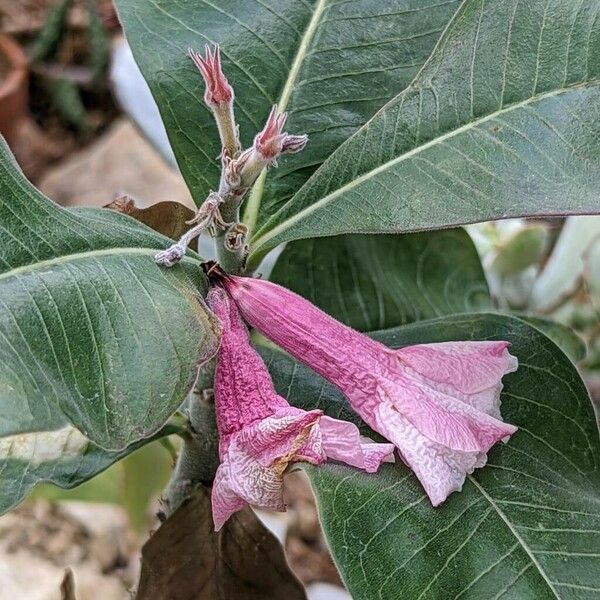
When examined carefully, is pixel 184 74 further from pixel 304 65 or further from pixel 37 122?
pixel 37 122

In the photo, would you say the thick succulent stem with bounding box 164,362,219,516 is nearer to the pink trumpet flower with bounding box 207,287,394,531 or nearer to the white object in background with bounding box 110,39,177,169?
the pink trumpet flower with bounding box 207,287,394,531

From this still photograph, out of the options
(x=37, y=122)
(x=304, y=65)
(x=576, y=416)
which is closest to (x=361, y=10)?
(x=304, y=65)

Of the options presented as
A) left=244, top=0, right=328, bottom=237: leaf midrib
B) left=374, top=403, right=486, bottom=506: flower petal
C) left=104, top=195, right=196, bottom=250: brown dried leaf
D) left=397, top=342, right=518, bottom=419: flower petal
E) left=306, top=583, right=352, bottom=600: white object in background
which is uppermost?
left=244, top=0, right=328, bottom=237: leaf midrib

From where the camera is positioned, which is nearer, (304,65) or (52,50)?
(304,65)

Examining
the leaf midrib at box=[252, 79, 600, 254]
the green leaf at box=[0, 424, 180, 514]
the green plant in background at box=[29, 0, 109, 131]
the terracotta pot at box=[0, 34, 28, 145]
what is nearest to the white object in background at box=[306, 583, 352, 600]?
the green leaf at box=[0, 424, 180, 514]

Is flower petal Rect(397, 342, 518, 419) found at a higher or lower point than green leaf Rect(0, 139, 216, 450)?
lower

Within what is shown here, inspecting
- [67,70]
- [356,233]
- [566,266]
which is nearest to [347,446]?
[356,233]

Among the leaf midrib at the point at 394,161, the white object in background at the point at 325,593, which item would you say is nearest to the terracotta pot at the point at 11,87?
the white object in background at the point at 325,593
